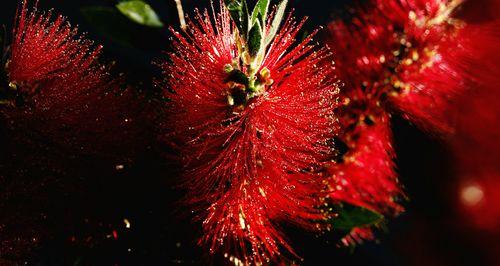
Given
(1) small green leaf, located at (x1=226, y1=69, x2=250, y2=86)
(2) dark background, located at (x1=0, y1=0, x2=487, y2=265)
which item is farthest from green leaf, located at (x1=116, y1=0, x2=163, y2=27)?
(1) small green leaf, located at (x1=226, y1=69, x2=250, y2=86)

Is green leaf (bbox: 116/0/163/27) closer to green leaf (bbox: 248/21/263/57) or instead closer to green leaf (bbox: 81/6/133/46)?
green leaf (bbox: 81/6/133/46)

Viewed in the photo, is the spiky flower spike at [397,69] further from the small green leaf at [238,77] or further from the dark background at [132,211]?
the small green leaf at [238,77]

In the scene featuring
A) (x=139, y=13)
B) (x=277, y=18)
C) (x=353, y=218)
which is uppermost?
(x=139, y=13)

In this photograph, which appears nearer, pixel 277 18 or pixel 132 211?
pixel 277 18

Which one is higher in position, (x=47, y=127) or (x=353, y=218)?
(x=47, y=127)

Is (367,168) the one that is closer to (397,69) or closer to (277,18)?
(397,69)

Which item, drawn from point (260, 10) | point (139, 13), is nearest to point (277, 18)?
point (260, 10)
